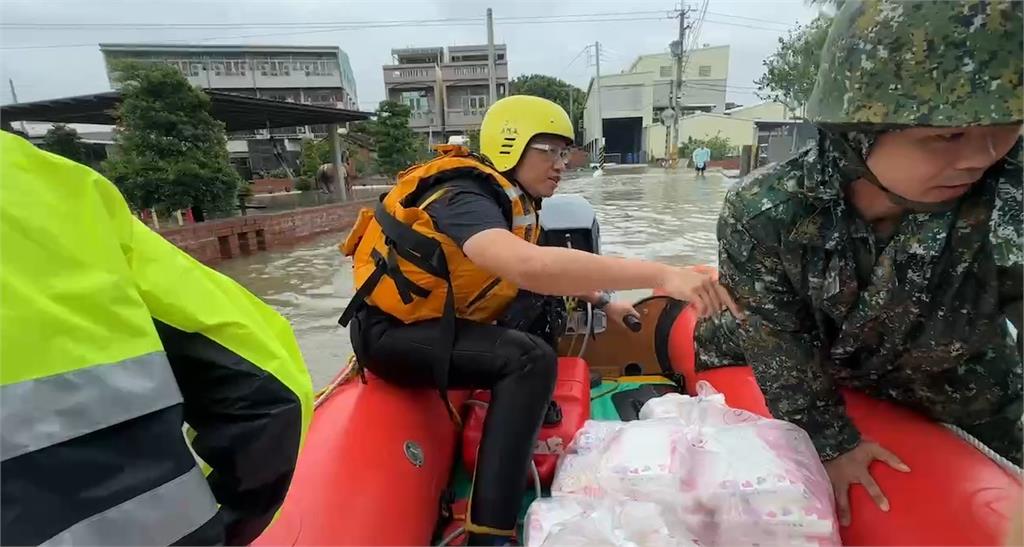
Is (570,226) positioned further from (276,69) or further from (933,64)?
(276,69)

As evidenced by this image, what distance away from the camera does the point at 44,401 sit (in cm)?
48

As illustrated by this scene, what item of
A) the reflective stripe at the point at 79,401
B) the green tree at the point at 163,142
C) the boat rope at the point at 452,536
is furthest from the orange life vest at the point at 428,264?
the green tree at the point at 163,142

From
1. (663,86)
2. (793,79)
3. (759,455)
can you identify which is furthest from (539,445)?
(663,86)

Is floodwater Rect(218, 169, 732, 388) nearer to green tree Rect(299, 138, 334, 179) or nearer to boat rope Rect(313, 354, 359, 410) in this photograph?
boat rope Rect(313, 354, 359, 410)

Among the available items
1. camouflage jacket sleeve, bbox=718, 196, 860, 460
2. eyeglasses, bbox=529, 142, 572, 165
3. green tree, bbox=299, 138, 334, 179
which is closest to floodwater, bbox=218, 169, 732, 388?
eyeglasses, bbox=529, 142, 572, 165

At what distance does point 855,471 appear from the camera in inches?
50.8

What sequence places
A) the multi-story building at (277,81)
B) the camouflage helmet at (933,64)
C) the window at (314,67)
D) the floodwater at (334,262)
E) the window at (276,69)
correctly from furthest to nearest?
the window at (314,67)
the window at (276,69)
the multi-story building at (277,81)
the floodwater at (334,262)
the camouflage helmet at (933,64)

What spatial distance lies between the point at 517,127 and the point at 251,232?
28.5 feet

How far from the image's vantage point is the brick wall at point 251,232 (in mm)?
8250

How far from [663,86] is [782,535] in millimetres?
42885

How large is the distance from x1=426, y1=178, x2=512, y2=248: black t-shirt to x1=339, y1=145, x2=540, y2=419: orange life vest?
0.09 feet

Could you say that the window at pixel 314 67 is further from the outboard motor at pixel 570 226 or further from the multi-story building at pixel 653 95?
the outboard motor at pixel 570 226

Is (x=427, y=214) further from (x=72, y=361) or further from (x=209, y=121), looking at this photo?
(x=209, y=121)

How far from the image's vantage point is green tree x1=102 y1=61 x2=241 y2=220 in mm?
8203
